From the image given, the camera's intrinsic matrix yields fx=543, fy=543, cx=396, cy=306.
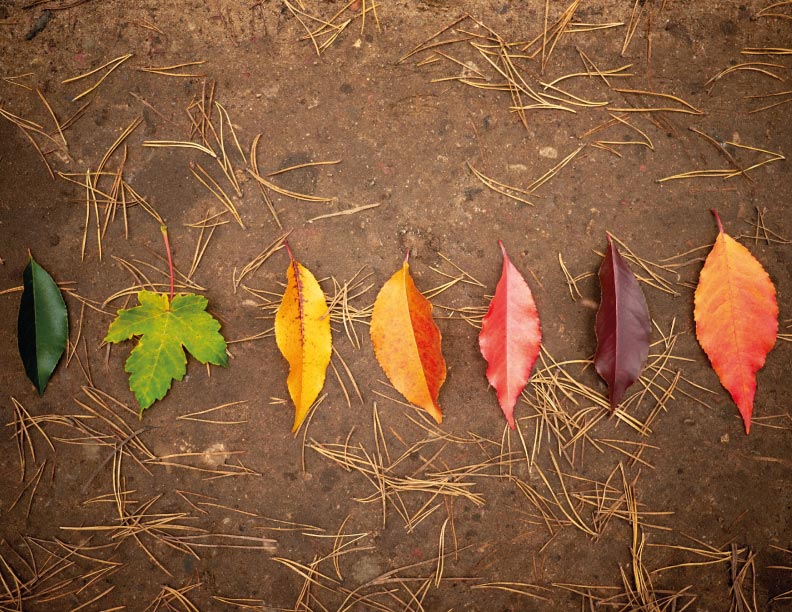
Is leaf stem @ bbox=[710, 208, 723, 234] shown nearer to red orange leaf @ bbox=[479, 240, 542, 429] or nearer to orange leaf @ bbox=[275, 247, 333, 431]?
red orange leaf @ bbox=[479, 240, 542, 429]

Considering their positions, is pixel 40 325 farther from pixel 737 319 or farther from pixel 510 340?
pixel 737 319

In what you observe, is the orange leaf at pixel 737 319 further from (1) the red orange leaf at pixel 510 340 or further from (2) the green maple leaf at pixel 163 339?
(2) the green maple leaf at pixel 163 339

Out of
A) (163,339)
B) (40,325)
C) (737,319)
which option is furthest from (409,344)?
(40,325)

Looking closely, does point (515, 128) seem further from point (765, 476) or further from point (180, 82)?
point (765, 476)

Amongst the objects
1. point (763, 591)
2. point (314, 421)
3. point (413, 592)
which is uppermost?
point (314, 421)

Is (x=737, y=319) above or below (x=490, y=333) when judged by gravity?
below

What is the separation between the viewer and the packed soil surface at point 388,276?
71.2 inches

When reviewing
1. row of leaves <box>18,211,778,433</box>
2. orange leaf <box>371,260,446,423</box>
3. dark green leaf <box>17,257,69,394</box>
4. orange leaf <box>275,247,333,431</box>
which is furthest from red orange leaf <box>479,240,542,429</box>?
dark green leaf <box>17,257,69,394</box>

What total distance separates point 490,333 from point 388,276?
39 centimetres

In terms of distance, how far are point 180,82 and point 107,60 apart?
261 mm

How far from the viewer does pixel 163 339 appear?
1721mm

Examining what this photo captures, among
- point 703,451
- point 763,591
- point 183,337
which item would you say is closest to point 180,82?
point 183,337

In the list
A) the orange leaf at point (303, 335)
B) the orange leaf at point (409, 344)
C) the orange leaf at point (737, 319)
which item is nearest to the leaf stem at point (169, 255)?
the orange leaf at point (303, 335)

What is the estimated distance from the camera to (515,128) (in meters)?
1.84
